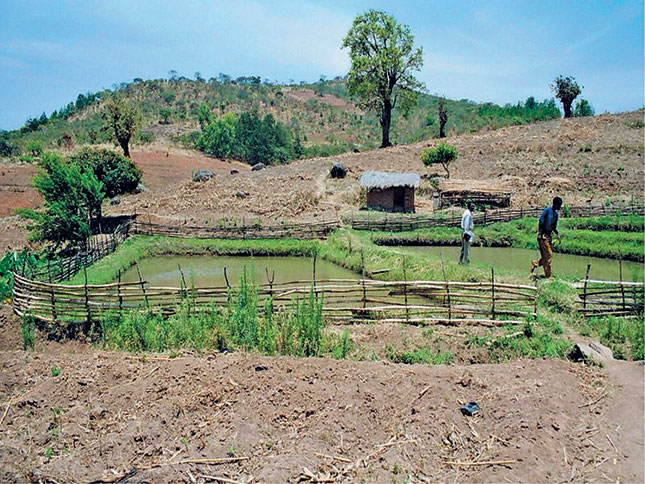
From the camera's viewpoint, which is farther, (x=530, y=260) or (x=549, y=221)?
(x=530, y=260)

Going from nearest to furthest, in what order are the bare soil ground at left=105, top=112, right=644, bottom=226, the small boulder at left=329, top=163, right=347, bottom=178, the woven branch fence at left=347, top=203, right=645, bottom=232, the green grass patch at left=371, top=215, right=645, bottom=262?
the green grass patch at left=371, top=215, right=645, bottom=262, the woven branch fence at left=347, top=203, right=645, bottom=232, the bare soil ground at left=105, top=112, right=644, bottom=226, the small boulder at left=329, top=163, right=347, bottom=178

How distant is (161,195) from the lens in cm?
2317

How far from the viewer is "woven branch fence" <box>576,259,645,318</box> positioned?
27.3ft

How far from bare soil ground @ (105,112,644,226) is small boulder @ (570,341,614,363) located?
13.5 meters

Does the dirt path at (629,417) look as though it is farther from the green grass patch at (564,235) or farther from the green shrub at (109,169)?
the green shrub at (109,169)

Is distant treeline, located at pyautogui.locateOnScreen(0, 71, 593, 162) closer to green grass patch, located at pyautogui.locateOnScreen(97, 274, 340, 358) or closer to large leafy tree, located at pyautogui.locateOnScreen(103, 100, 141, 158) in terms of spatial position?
large leafy tree, located at pyautogui.locateOnScreen(103, 100, 141, 158)

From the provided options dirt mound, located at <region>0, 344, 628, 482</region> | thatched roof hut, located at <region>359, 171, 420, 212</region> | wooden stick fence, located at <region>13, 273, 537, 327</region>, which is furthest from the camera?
thatched roof hut, located at <region>359, 171, 420, 212</region>

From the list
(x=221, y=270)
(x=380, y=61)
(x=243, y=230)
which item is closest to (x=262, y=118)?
(x=380, y=61)

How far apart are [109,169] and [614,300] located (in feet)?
59.1

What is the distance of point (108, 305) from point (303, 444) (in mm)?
5513

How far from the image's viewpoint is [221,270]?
1452 centimetres

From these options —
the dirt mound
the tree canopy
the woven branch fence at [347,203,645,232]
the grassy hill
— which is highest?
the grassy hill

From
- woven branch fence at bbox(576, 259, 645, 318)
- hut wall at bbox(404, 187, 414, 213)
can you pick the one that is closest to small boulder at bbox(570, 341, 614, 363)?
woven branch fence at bbox(576, 259, 645, 318)

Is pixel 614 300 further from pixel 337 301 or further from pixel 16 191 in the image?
pixel 16 191
